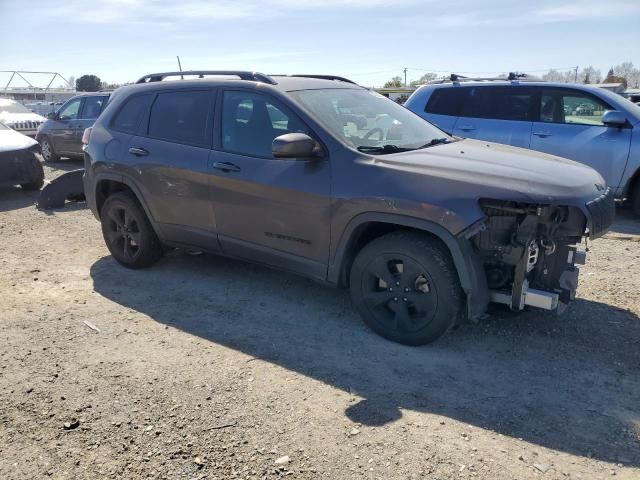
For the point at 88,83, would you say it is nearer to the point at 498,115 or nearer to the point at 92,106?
the point at 92,106

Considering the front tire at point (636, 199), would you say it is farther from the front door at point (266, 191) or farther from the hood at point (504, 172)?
the front door at point (266, 191)

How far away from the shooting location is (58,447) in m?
2.87

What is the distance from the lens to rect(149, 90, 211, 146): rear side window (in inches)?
189

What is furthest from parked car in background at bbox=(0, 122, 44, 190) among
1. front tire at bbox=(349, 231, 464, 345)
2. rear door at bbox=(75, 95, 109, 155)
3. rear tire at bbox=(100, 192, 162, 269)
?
front tire at bbox=(349, 231, 464, 345)

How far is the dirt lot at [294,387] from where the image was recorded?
9.02 ft

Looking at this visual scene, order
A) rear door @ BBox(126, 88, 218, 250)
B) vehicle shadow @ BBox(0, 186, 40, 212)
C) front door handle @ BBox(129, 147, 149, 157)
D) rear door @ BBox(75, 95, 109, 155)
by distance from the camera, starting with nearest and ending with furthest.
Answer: rear door @ BBox(126, 88, 218, 250) → front door handle @ BBox(129, 147, 149, 157) → vehicle shadow @ BBox(0, 186, 40, 212) → rear door @ BBox(75, 95, 109, 155)

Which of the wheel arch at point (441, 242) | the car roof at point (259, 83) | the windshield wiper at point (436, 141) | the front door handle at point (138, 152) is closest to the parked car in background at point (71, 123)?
the car roof at point (259, 83)

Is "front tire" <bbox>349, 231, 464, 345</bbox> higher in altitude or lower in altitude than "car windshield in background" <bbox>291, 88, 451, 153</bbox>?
lower

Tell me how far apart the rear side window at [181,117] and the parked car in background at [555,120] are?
4529 mm

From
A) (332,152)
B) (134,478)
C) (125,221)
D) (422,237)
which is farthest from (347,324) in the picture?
(125,221)

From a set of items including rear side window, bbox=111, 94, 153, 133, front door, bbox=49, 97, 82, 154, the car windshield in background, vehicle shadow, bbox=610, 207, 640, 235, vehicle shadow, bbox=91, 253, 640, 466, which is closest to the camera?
vehicle shadow, bbox=91, 253, 640, 466

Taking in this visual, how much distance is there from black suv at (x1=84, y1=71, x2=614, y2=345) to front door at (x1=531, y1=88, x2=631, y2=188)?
3.47m

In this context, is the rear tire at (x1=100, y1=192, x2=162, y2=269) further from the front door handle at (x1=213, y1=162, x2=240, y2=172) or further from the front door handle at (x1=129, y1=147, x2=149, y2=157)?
the front door handle at (x1=213, y1=162, x2=240, y2=172)

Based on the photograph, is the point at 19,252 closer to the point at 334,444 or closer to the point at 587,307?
the point at 334,444
